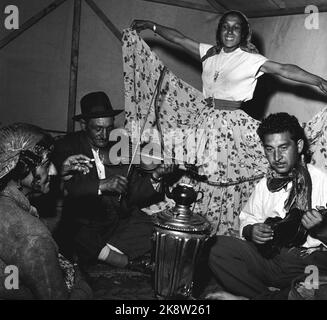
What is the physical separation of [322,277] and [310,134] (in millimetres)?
1531

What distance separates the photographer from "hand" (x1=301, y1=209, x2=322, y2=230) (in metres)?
2.80

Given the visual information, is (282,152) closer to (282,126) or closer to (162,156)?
(282,126)

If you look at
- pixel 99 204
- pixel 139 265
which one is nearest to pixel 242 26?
pixel 99 204

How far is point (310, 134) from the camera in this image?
12.5 feet

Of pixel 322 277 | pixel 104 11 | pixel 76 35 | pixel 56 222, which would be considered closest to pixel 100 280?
pixel 56 222

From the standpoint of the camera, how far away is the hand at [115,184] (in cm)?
356

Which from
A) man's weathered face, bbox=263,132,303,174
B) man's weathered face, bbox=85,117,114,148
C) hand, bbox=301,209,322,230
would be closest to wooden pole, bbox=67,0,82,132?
man's weathered face, bbox=85,117,114,148

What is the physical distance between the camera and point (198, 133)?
4.31m

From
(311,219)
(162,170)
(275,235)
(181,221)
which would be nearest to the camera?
(181,221)

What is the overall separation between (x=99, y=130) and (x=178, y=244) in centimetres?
177

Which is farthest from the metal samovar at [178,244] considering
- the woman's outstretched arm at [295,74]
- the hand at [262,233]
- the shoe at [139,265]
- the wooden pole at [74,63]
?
the wooden pole at [74,63]

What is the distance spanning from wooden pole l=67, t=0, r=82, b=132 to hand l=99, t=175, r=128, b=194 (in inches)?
108

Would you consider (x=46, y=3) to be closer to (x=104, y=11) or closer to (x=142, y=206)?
(x=104, y=11)

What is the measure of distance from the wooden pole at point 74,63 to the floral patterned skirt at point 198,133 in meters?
1.90
